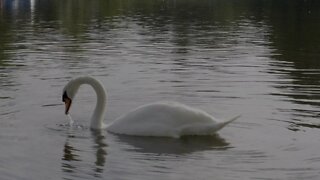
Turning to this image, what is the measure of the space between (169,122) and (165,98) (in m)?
3.51

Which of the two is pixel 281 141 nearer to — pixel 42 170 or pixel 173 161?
pixel 173 161

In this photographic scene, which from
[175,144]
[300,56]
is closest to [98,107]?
[175,144]

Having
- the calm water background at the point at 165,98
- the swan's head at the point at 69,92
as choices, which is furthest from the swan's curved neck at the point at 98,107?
the calm water background at the point at 165,98

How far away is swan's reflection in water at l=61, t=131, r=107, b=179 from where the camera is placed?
10.4m

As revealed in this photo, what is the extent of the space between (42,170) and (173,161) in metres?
1.92

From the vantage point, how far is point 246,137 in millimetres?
12188

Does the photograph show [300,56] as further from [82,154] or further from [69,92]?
[82,154]

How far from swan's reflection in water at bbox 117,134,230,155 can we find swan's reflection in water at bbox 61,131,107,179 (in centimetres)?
44

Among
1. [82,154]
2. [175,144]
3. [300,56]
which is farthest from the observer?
[300,56]

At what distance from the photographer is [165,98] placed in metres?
15.8

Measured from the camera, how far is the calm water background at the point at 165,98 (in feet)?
34.6

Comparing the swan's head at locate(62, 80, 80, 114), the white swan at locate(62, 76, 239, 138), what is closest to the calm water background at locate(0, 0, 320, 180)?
the white swan at locate(62, 76, 239, 138)

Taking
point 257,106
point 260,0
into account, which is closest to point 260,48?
point 257,106

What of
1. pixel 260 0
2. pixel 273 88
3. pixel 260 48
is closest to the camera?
pixel 273 88
